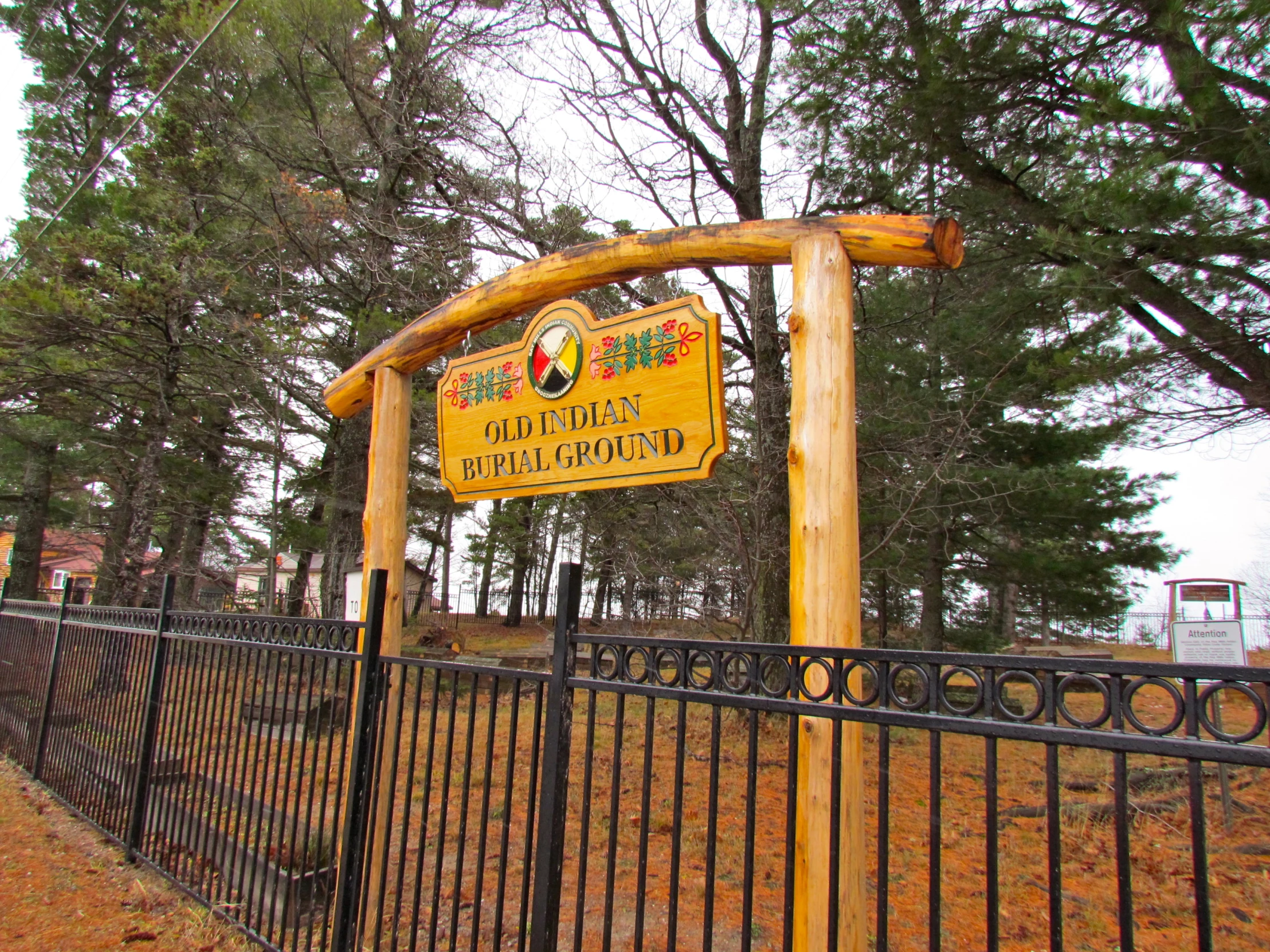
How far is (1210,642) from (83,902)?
763cm

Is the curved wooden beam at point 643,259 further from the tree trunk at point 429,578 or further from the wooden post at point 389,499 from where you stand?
the tree trunk at point 429,578

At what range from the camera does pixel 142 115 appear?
7199mm

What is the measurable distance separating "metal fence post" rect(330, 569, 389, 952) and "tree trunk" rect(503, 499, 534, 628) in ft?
26.0

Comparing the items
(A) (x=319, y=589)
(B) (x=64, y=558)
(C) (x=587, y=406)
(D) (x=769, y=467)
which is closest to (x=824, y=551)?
(C) (x=587, y=406)

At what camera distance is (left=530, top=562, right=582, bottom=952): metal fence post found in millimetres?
2258

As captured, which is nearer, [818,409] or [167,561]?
[818,409]

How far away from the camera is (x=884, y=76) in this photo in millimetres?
5488

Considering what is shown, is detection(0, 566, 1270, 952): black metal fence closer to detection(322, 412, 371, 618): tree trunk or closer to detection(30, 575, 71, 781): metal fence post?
detection(30, 575, 71, 781): metal fence post

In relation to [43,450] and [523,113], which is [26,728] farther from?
[43,450]

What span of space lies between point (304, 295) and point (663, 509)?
6.91 m

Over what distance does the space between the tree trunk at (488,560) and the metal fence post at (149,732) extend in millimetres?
6276

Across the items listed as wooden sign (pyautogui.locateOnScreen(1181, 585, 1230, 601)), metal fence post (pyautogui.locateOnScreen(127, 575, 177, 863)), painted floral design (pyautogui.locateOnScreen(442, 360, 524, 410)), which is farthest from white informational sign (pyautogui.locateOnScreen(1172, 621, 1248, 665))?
metal fence post (pyautogui.locateOnScreen(127, 575, 177, 863))

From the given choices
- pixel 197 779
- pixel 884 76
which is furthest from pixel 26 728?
pixel 884 76

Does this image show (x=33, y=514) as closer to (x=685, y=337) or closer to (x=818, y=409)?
(x=685, y=337)
